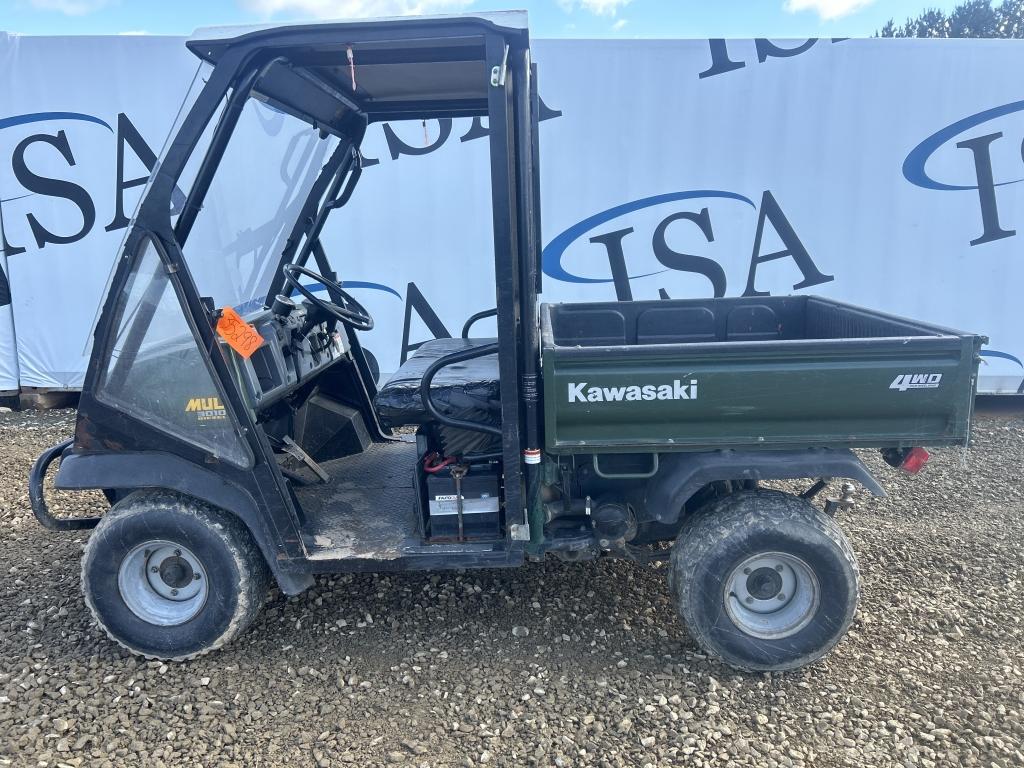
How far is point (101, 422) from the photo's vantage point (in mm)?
2592

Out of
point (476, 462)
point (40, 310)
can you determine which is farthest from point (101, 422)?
point (40, 310)

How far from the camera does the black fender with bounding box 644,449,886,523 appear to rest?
254 cm

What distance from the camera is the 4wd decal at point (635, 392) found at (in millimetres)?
2467

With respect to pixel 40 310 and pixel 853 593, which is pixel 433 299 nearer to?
pixel 40 310

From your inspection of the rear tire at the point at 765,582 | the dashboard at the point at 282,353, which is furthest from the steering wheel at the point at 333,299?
the rear tire at the point at 765,582

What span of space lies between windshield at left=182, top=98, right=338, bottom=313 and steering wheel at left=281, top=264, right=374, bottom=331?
14cm

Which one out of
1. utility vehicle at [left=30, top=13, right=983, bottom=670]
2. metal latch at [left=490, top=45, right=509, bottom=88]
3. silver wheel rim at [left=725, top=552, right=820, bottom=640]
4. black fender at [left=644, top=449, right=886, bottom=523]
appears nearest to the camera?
metal latch at [left=490, top=45, right=509, bottom=88]

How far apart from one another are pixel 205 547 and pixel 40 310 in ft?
16.5

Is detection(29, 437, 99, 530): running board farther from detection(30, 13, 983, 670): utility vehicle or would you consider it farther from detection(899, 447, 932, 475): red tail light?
detection(899, 447, 932, 475): red tail light

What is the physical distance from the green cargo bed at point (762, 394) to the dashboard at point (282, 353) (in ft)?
3.70

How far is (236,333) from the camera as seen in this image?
2.50 meters

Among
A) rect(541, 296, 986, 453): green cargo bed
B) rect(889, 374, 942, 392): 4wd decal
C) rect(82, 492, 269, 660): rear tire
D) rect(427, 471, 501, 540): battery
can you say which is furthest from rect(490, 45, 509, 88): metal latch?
rect(82, 492, 269, 660): rear tire

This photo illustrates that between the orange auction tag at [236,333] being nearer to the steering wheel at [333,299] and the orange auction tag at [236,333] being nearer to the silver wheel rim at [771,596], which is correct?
the steering wheel at [333,299]

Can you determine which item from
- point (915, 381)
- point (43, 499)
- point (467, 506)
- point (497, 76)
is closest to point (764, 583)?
point (915, 381)
